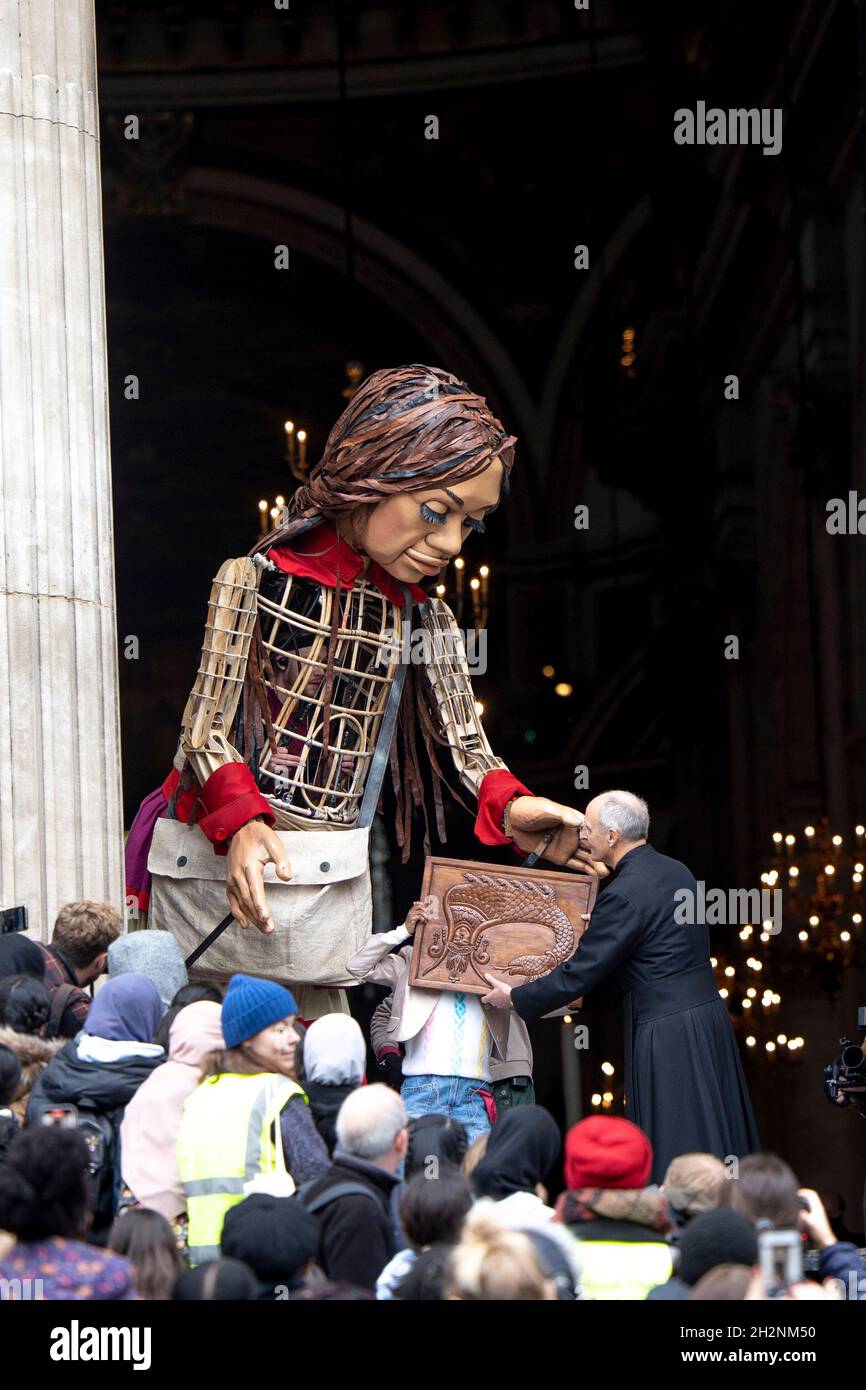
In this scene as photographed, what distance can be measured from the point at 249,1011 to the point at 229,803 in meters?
1.59

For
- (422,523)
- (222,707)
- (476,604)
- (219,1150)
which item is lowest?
(219,1150)

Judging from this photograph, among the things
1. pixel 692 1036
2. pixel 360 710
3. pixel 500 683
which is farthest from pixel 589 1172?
pixel 500 683

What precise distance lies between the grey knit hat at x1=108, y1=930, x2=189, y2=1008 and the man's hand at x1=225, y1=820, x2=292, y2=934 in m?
0.28

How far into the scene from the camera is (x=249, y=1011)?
5914 millimetres

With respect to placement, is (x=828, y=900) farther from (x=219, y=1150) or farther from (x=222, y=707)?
(x=219, y=1150)

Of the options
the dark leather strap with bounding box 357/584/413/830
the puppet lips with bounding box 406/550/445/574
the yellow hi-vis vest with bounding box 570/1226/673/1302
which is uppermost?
the puppet lips with bounding box 406/550/445/574

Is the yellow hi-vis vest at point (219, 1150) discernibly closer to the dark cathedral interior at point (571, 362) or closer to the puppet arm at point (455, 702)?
the puppet arm at point (455, 702)

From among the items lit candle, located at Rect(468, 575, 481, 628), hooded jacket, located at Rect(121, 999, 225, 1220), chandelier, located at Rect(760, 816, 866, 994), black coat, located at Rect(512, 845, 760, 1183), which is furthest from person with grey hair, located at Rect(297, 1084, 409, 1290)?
lit candle, located at Rect(468, 575, 481, 628)

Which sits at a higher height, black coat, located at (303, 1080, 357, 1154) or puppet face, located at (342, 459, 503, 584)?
puppet face, located at (342, 459, 503, 584)

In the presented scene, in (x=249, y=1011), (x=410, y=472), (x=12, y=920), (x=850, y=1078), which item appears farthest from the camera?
(x=410, y=472)

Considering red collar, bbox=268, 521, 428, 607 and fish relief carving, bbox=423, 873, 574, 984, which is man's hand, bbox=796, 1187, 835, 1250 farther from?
red collar, bbox=268, 521, 428, 607

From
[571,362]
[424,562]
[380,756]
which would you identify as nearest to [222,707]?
[380,756]

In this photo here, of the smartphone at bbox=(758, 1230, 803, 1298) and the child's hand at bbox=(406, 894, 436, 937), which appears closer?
the smartphone at bbox=(758, 1230, 803, 1298)

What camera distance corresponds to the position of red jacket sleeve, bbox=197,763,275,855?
739 centimetres
